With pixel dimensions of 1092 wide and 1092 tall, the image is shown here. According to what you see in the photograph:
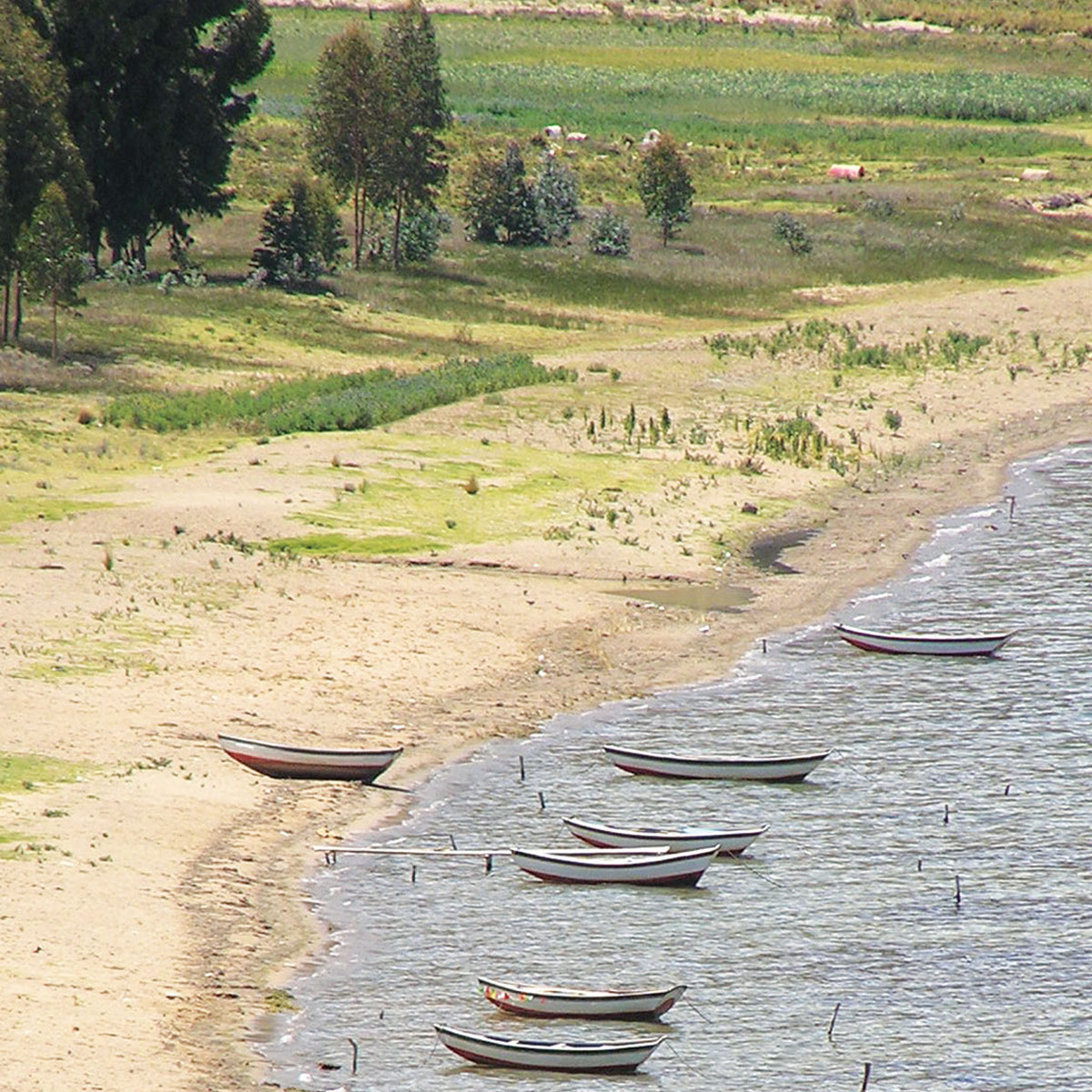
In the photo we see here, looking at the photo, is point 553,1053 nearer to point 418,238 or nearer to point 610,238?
point 418,238

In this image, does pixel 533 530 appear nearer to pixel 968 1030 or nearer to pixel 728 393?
pixel 728 393

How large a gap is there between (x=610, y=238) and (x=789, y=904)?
67676mm

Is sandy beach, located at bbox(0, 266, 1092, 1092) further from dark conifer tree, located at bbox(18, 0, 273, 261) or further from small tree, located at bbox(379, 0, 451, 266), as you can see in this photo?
small tree, located at bbox(379, 0, 451, 266)

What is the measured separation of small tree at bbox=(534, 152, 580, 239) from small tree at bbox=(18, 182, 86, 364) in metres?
37.0

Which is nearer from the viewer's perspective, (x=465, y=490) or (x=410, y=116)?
(x=465, y=490)

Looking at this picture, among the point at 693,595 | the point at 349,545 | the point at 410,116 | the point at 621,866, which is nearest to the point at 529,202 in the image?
the point at 410,116

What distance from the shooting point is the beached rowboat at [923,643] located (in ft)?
131

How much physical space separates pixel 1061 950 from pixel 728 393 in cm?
3912

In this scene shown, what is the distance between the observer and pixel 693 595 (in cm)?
4350

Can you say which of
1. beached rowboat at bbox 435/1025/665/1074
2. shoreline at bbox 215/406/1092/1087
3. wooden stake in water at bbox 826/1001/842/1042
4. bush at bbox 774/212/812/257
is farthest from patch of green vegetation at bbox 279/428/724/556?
bush at bbox 774/212/812/257

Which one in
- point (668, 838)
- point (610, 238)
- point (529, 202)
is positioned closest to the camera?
point (668, 838)

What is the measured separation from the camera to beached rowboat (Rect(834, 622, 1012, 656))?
131 feet

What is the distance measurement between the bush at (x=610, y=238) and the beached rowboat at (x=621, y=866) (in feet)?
216

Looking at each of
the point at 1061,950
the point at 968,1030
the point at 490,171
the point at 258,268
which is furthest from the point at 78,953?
the point at 490,171
